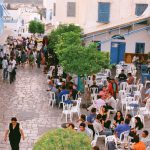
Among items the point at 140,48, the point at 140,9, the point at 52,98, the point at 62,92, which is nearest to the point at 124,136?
the point at 62,92

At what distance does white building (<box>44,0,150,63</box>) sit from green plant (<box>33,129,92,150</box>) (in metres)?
24.3

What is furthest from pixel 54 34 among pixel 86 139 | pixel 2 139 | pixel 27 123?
pixel 86 139

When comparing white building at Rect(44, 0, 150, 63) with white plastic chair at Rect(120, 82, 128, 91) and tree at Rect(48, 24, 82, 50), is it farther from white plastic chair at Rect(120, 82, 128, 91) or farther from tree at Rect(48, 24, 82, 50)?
white plastic chair at Rect(120, 82, 128, 91)

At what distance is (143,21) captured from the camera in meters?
33.5

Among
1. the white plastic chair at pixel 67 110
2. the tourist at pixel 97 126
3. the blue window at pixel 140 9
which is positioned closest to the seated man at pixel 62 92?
the white plastic chair at pixel 67 110

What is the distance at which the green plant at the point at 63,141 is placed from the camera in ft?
28.3

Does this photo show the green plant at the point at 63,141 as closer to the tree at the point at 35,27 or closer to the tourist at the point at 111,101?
the tourist at the point at 111,101

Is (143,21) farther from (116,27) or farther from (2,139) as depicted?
(2,139)

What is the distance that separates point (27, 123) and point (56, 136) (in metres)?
9.43

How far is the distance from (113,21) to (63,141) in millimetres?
27552

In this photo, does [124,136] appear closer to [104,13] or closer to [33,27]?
[104,13]

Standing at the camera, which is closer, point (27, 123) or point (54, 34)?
point (27, 123)

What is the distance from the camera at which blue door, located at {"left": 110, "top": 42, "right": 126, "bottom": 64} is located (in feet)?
113

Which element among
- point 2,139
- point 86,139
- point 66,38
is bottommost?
point 2,139
